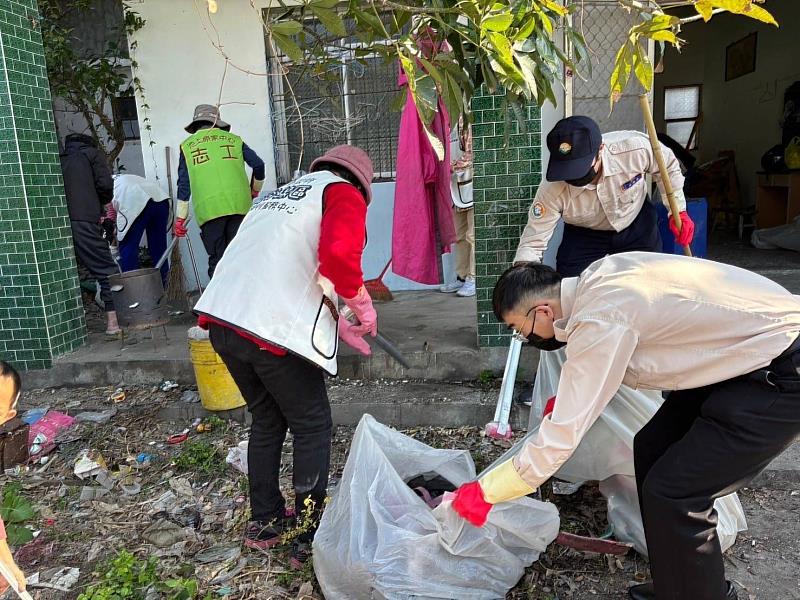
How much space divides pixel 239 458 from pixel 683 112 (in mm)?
9796

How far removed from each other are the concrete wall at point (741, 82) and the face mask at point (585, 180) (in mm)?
5869

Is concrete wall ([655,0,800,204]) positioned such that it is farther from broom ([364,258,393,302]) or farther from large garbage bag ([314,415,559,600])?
large garbage bag ([314,415,559,600])

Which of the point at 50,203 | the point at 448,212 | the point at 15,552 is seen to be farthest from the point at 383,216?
the point at 15,552

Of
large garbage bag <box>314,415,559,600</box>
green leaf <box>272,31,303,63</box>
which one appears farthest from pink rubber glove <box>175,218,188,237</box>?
green leaf <box>272,31,303,63</box>

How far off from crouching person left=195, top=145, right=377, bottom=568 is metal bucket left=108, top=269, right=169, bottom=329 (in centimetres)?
222

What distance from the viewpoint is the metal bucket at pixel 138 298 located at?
4363mm

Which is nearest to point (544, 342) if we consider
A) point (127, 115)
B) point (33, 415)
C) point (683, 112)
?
point (33, 415)

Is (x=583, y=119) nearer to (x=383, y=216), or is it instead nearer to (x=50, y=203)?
(x=383, y=216)

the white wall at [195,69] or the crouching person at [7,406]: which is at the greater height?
the white wall at [195,69]

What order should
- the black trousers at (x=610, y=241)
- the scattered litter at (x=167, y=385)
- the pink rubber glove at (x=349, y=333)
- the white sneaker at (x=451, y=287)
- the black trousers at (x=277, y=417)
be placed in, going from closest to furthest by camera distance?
the black trousers at (x=277, y=417) < the pink rubber glove at (x=349, y=333) < the black trousers at (x=610, y=241) < the scattered litter at (x=167, y=385) < the white sneaker at (x=451, y=287)

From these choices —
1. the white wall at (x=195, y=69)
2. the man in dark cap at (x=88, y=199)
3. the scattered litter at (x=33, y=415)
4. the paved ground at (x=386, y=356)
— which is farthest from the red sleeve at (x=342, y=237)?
the white wall at (x=195, y=69)

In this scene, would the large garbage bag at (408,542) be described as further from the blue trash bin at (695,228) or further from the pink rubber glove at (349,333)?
the blue trash bin at (695,228)

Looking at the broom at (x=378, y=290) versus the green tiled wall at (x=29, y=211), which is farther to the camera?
the broom at (x=378, y=290)

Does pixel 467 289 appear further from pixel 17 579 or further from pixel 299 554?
pixel 17 579
